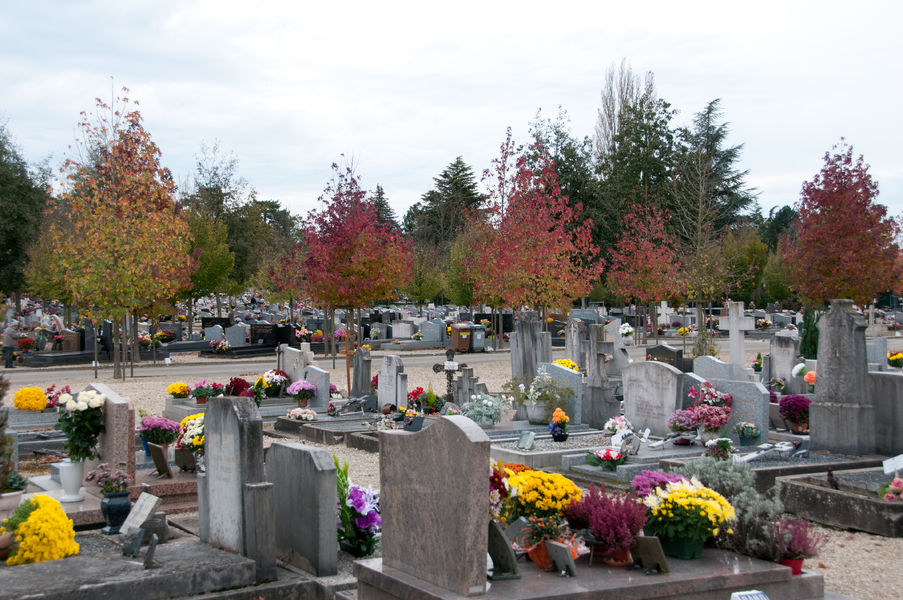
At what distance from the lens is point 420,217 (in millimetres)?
79375

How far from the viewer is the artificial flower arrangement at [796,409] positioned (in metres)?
13.8

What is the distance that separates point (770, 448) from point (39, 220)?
174ft

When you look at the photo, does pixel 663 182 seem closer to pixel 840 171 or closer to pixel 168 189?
pixel 840 171

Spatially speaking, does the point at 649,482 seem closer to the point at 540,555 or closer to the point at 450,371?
the point at 540,555

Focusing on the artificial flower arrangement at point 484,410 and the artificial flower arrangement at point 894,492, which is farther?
the artificial flower arrangement at point 484,410

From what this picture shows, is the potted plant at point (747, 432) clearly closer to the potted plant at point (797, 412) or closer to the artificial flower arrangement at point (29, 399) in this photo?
the potted plant at point (797, 412)

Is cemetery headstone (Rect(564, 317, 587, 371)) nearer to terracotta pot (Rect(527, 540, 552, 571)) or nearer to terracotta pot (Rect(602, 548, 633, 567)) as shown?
terracotta pot (Rect(602, 548, 633, 567))

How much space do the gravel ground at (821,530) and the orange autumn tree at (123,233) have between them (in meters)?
2.57

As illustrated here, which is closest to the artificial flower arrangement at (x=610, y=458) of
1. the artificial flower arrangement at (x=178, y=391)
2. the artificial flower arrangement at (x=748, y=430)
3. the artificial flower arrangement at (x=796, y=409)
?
the artificial flower arrangement at (x=748, y=430)

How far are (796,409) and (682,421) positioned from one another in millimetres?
2450

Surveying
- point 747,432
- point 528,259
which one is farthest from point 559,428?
point 528,259

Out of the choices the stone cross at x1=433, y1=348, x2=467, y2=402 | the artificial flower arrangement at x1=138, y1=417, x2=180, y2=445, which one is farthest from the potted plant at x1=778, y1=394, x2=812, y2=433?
the artificial flower arrangement at x1=138, y1=417, x2=180, y2=445

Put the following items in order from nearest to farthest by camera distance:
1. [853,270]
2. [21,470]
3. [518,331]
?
1. [21,470]
2. [518,331]
3. [853,270]

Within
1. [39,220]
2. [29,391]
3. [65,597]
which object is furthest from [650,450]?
[39,220]
